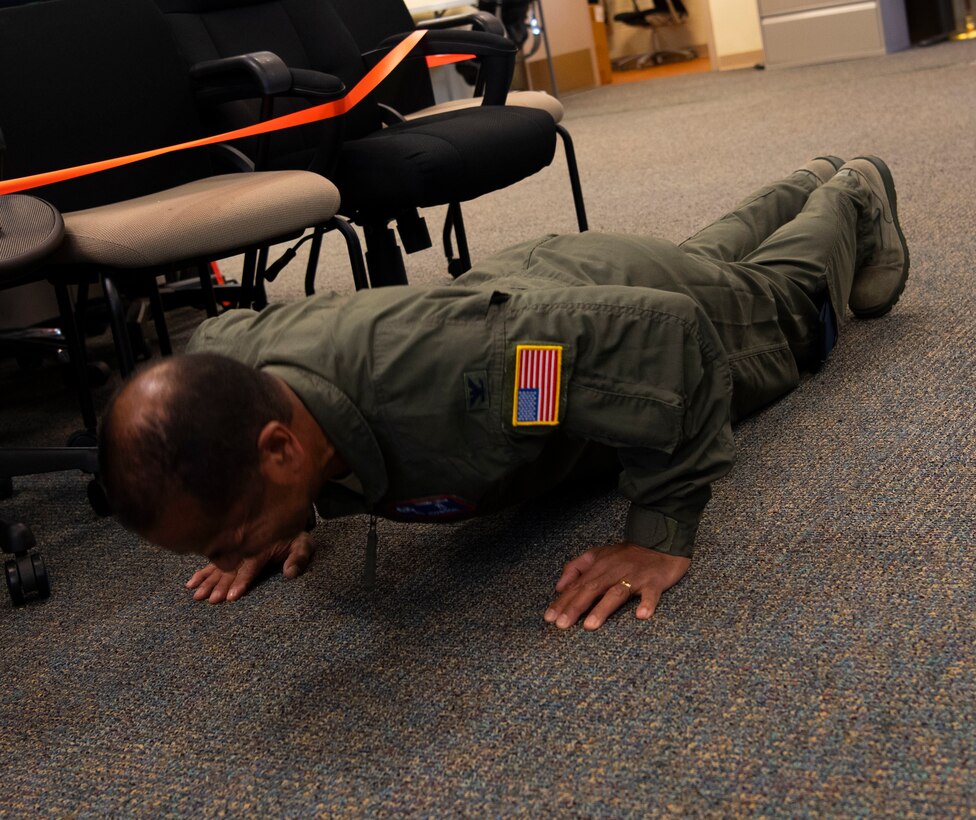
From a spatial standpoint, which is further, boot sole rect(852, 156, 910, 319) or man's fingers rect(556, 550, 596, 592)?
boot sole rect(852, 156, 910, 319)

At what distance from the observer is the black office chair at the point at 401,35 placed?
245 centimetres

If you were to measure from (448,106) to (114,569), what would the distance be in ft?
5.27

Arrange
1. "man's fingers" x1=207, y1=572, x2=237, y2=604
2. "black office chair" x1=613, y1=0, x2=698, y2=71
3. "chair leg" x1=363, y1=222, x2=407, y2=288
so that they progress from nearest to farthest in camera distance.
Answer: "man's fingers" x1=207, y1=572, x2=237, y2=604 < "chair leg" x1=363, y1=222, x2=407, y2=288 < "black office chair" x1=613, y1=0, x2=698, y2=71

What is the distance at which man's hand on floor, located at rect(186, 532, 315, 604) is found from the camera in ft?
4.09

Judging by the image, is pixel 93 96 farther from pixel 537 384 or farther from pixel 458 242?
pixel 537 384

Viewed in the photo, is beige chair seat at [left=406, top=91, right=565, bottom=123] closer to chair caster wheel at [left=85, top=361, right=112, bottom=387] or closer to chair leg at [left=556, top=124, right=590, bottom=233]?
chair leg at [left=556, top=124, right=590, bottom=233]

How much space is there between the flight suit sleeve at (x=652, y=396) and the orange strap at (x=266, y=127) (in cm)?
104

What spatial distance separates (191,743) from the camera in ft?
3.23

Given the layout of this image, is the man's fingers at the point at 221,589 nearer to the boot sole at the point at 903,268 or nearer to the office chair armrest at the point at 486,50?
the boot sole at the point at 903,268

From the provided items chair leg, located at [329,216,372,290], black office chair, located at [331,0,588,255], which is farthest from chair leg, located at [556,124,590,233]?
chair leg, located at [329,216,372,290]

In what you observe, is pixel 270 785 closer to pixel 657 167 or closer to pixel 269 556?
pixel 269 556

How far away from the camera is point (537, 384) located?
1014 millimetres

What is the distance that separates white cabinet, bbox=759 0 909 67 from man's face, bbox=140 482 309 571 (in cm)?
552

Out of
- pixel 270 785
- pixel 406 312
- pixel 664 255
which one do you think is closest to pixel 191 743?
pixel 270 785
